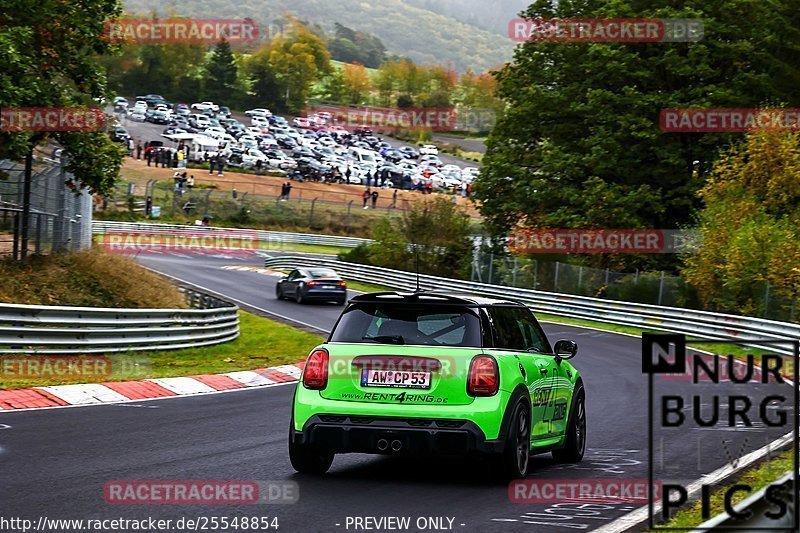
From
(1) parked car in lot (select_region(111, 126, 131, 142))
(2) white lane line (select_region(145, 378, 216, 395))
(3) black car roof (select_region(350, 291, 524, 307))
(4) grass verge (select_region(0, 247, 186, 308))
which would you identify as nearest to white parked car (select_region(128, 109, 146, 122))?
(1) parked car in lot (select_region(111, 126, 131, 142))

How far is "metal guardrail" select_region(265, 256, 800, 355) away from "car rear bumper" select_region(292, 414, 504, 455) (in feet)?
54.2

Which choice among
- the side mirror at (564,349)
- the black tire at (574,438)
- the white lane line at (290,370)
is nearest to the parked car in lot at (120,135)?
the white lane line at (290,370)

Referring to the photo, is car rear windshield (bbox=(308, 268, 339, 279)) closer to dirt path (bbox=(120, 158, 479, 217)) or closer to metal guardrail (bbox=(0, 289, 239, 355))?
metal guardrail (bbox=(0, 289, 239, 355))

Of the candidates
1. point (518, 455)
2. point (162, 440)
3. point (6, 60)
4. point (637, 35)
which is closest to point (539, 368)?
point (518, 455)

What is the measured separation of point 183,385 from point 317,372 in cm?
873

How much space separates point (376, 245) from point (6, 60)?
107 feet

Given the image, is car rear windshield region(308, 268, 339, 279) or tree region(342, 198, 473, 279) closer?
car rear windshield region(308, 268, 339, 279)

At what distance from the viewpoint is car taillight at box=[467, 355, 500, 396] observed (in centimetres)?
938

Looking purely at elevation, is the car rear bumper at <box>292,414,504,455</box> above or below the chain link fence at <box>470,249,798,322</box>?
above

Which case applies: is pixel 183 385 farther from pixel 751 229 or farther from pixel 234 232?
pixel 234 232

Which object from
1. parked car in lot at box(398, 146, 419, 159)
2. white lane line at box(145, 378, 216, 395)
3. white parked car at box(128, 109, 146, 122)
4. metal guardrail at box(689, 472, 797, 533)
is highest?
white parked car at box(128, 109, 146, 122)

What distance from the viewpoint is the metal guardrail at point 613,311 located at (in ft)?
99.0

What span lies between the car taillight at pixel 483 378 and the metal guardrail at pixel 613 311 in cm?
1626

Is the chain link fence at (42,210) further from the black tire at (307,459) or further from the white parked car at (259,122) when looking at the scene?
the white parked car at (259,122)
